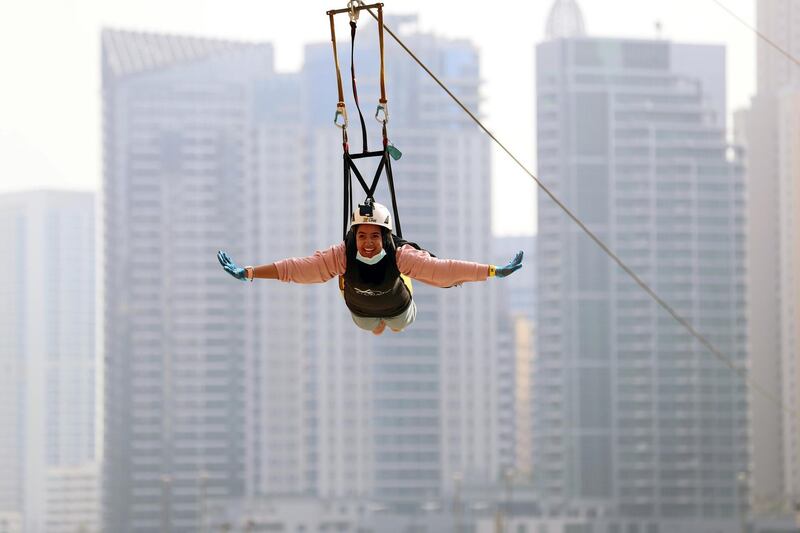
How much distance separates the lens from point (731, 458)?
65.2m

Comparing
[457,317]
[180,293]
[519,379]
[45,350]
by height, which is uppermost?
[180,293]

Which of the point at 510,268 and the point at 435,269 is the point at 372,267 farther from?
the point at 510,268

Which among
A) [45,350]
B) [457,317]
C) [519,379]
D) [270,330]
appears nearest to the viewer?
[270,330]

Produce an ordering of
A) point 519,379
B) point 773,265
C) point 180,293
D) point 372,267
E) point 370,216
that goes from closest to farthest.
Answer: point 370,216
point 372,267
point 773,265
point 180,293
point 519,379

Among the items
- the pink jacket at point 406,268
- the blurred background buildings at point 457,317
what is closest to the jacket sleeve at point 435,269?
the pink jacket at point 406,268

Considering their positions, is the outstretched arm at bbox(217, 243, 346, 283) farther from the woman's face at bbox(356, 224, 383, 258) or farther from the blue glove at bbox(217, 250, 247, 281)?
the woman's face at bbox(356, 224, 383, 258)

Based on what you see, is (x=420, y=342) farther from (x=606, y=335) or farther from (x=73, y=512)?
(x=73, y=512)

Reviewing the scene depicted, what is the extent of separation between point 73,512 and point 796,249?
39.8 metres

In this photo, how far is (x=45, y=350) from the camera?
82500 millimetres

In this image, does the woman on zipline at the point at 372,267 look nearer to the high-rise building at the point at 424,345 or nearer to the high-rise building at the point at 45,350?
the high-rise building at the point at 424,345

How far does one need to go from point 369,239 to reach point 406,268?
8.1 inches

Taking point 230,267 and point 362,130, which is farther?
point 362,130

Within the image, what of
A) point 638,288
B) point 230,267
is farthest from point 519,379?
point 230,267

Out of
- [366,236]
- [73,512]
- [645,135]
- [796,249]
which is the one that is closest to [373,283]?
[366,236]
